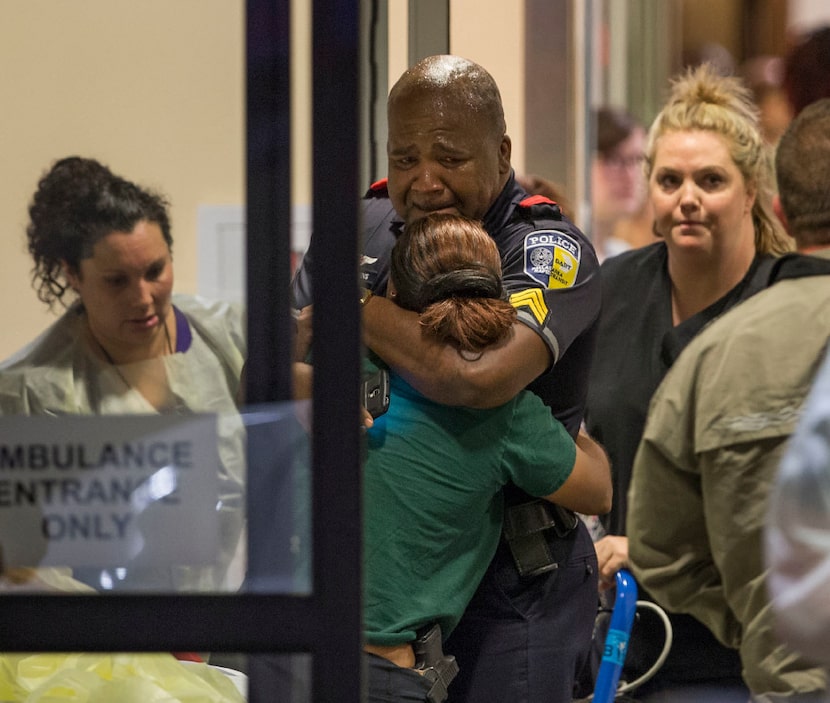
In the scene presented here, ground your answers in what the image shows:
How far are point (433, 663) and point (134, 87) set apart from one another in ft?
2.89

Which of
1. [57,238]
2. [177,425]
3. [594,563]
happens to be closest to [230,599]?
[177,425]

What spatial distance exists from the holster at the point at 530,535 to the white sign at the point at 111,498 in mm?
707

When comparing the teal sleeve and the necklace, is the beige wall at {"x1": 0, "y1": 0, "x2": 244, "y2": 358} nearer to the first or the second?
the necklace

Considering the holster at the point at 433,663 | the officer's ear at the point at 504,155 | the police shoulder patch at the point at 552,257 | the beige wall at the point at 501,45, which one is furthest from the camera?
the beige wall at the point at 501,45

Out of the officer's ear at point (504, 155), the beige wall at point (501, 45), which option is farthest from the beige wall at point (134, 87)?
the beige wall at point (501, 45)

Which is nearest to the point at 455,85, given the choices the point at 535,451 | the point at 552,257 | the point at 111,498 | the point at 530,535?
the point at 552,257

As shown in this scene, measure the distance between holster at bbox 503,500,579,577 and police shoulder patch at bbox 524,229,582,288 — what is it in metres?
0.33

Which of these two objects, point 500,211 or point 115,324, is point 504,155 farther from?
point 115,324

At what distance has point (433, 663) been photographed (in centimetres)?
185

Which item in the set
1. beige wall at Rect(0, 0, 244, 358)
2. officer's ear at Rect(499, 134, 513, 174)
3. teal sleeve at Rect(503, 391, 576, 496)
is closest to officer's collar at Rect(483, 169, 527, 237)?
officer's ear at Rect(499, 134, 513, 174)

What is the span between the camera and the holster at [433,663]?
1843mm

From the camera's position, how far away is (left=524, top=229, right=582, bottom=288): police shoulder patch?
6.48 feet

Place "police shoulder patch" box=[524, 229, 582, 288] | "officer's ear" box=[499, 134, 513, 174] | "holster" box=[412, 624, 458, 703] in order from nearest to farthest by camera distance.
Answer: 1. "holster" box=[412, 624, 458, 703]
2. "police shoulder patch" box=[524, 229, 582, 288]
3. "officer's ear" box=[499, 134, 513, 174]

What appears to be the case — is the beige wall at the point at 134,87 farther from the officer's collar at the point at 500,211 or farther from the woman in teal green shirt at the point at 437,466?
the officer's collar at the point at 500,211
